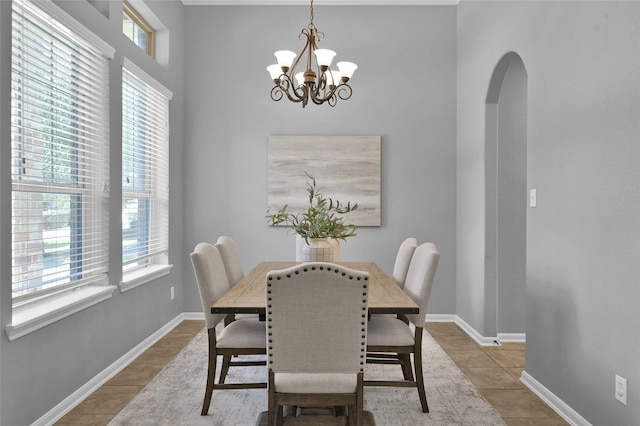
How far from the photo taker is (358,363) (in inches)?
76.5

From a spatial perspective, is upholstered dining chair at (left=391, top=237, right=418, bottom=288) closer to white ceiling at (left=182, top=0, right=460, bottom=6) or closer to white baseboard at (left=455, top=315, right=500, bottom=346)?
white baseboard at (left=455, top=315, right=500, bottom=346)

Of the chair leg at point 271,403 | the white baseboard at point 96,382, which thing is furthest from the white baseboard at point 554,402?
the white baseboard at point 96,382

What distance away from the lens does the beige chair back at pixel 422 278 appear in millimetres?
2533

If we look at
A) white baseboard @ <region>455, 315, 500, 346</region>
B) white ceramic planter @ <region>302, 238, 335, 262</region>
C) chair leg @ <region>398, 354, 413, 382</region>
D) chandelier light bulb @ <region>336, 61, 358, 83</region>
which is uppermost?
chandelier light bulb @ <region>336, 61, 358, 83</region>

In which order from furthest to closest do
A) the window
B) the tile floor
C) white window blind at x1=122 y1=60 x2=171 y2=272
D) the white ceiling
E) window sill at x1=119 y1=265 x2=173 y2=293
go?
the white ceiling → the window → white window blind at x1=122 y1=60 x2=171 y2=272 → window sill at x1=119 y1=265 x2=173 y2=293 → the tile floor

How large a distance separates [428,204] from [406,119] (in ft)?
2.98

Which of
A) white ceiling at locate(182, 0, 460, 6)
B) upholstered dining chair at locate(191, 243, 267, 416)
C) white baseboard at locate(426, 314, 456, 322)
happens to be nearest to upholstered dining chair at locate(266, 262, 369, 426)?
upholstered dining chair at locate(191, 243, 267, 416)

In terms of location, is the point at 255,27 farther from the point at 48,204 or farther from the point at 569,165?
the point at 569,165

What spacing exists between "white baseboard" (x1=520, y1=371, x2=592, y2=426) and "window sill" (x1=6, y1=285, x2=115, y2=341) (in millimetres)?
2817

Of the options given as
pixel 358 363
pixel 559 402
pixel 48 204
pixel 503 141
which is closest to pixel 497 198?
pixel 503 141

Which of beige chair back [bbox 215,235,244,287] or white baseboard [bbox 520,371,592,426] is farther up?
beige chair back [bbox 215,235,244,287]

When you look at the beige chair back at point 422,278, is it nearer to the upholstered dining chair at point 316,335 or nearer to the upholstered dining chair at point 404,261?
the upholstered dining chair at point 404,261

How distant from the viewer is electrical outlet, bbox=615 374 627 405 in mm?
2062

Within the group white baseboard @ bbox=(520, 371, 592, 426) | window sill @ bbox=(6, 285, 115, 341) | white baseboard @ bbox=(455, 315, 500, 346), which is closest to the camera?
window sill @ bbox=(6, 285, 115, 341)
